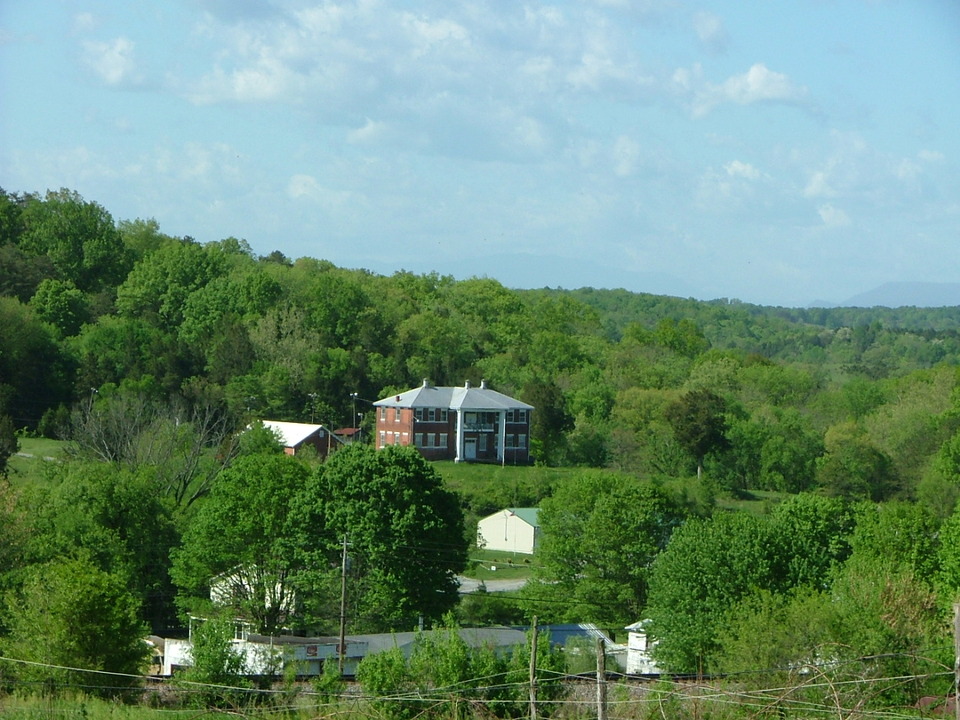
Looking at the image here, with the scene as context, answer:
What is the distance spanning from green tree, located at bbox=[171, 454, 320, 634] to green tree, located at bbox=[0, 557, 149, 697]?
8.98 meters

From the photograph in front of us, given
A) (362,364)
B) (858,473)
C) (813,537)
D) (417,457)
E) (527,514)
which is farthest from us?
(362,364)

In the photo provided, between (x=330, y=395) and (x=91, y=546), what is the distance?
3477 centimetres

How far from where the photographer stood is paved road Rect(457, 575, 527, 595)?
3728 centimetres

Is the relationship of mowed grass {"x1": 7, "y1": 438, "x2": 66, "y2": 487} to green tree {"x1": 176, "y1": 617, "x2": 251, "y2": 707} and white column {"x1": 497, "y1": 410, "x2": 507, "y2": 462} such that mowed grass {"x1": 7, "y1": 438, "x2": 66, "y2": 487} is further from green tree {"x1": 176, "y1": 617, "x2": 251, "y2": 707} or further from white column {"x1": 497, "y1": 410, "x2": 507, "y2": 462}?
white column {"x1": 497, "y1": 410, "x2": 507, "y2": 462}

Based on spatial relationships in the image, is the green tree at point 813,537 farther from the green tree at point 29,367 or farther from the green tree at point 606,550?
the green tree at point 29,367

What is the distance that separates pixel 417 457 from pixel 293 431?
26502 mm

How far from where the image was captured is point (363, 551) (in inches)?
1192

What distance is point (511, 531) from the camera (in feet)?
150

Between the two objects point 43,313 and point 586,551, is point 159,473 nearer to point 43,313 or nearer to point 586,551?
point 586,551

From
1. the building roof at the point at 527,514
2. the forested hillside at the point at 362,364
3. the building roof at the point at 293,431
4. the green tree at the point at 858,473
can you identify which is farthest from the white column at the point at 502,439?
the green tree at the point at 858,473

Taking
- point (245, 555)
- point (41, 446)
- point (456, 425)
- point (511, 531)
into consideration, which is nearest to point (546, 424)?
point (456, 425)

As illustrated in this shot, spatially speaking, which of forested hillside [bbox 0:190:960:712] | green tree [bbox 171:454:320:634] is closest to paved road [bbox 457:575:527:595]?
forested hillside [bbox 0:190:960:712]

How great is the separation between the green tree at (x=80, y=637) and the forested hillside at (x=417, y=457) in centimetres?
14

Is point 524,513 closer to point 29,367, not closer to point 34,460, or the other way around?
point 34,460
